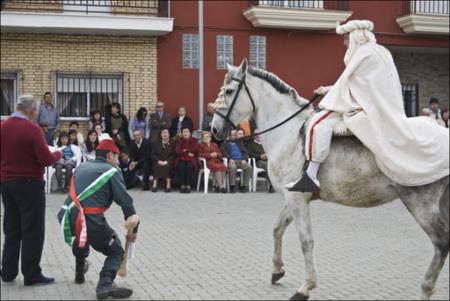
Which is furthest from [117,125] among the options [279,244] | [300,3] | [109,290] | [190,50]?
[109,290]

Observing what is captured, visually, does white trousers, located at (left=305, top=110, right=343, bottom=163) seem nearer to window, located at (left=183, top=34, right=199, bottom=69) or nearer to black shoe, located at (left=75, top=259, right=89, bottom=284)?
black shoe, located at (left=75, top=259, right=89, bottom=284)

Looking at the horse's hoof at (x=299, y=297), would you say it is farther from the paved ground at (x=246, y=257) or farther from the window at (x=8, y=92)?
the window at (x=8, y=92)

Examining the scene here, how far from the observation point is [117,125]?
63.0 ft

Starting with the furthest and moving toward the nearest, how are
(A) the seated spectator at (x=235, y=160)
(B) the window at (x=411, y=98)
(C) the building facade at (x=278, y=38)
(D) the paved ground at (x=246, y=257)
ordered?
1. (B) the window at (x=411, y=98)
2. (C) the building facade at (x=278, y=38)
3. (A) the seated spectator at (x=235, y=160)
4. (D) the paved ground at (x=246, y=257)

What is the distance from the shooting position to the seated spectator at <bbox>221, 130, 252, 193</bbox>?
18344 mm

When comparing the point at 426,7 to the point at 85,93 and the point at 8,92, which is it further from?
the point at 8,92

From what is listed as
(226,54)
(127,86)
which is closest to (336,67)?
(226,54)

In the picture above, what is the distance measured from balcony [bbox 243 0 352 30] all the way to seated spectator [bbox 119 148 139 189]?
6404 mm

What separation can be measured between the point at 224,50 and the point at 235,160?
505 cm

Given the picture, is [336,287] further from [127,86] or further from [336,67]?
[336,67]

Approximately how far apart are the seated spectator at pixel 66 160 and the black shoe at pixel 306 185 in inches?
435

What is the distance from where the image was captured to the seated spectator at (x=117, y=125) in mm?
19016

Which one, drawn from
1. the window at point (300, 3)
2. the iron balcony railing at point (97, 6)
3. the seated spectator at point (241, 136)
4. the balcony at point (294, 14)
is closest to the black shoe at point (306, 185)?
the seated spectator at point (241, 136)

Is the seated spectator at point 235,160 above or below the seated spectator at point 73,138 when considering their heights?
below
